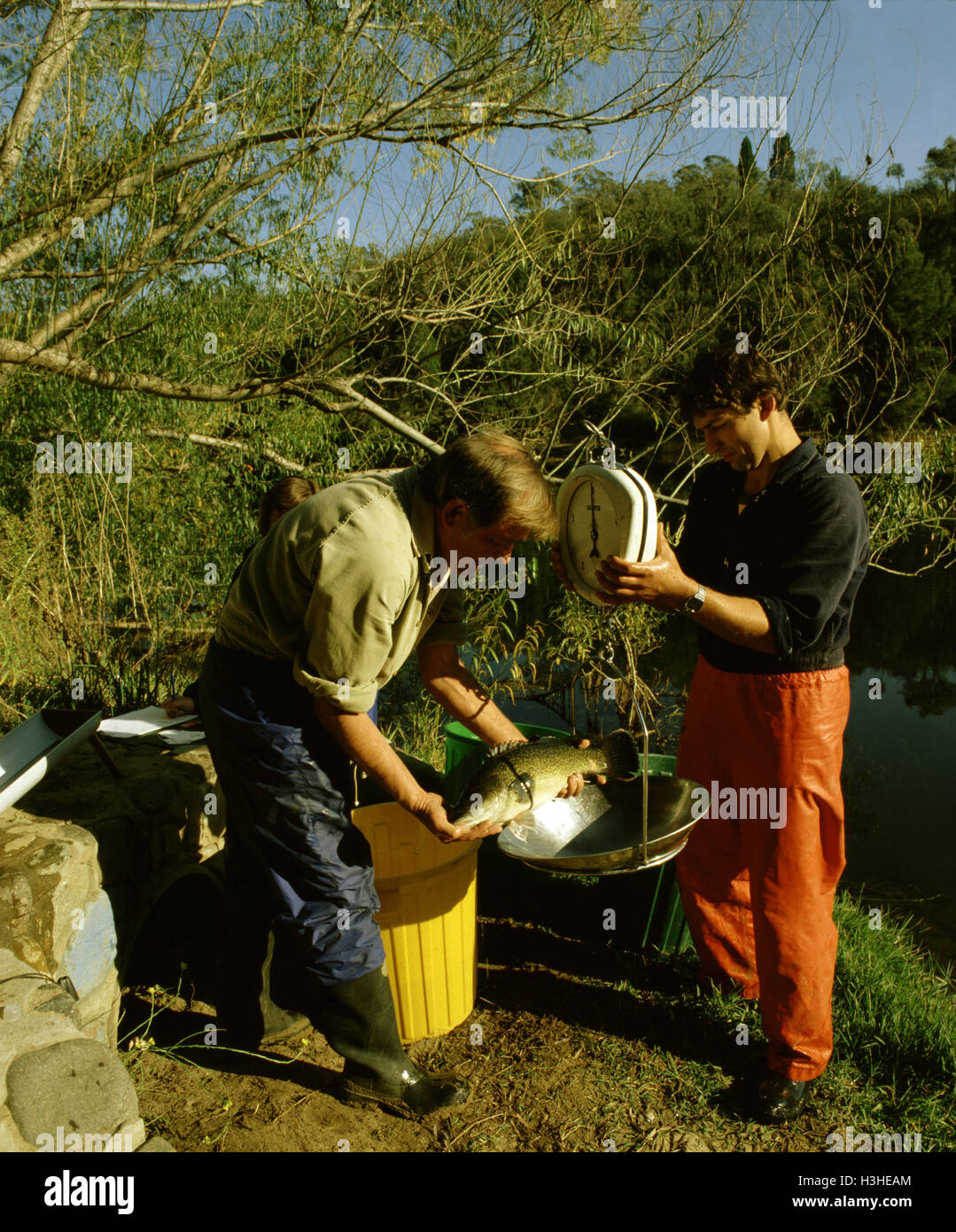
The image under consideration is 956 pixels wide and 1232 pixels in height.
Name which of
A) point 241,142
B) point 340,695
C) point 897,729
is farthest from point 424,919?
point 897,729

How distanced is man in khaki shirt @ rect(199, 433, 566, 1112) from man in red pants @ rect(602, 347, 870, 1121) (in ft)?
2.07

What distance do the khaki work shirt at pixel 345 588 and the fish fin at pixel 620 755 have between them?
0.72 m

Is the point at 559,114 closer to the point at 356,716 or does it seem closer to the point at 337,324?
the point at 337,324

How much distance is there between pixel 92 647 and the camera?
5.22 m

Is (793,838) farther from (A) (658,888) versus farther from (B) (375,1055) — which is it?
(B) (375,1055)

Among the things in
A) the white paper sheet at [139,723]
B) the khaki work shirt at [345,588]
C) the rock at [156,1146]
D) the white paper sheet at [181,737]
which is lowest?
the rock at [156,1146]

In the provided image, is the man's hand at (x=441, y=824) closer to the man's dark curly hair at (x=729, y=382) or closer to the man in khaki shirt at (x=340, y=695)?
the man in khaki shirt at (x=340, y=695)

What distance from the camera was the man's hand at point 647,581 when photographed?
2.28 m

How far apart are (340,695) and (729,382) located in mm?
1550

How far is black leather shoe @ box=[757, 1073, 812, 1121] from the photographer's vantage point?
8.84 feet

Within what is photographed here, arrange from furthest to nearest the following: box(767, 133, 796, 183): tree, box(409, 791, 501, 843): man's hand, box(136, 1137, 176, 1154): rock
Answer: box(767, 133, 796, 183): tree, box(409, 791, 501, 843): man's hand, box(136, 1137, 176, 1154): rock

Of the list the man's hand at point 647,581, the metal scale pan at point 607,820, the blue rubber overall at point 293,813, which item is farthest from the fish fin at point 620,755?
the blue rubber overall at point 293,813

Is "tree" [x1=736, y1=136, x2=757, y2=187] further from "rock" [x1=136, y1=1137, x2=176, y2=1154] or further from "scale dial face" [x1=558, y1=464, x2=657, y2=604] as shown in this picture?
"rock" [x1=136, y1=1137, x2=176, y2=1154]

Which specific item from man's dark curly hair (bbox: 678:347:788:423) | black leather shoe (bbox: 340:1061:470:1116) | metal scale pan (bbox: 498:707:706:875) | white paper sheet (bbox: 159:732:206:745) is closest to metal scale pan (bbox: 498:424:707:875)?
metal scale pan (bbox: 498:707:706:875)
